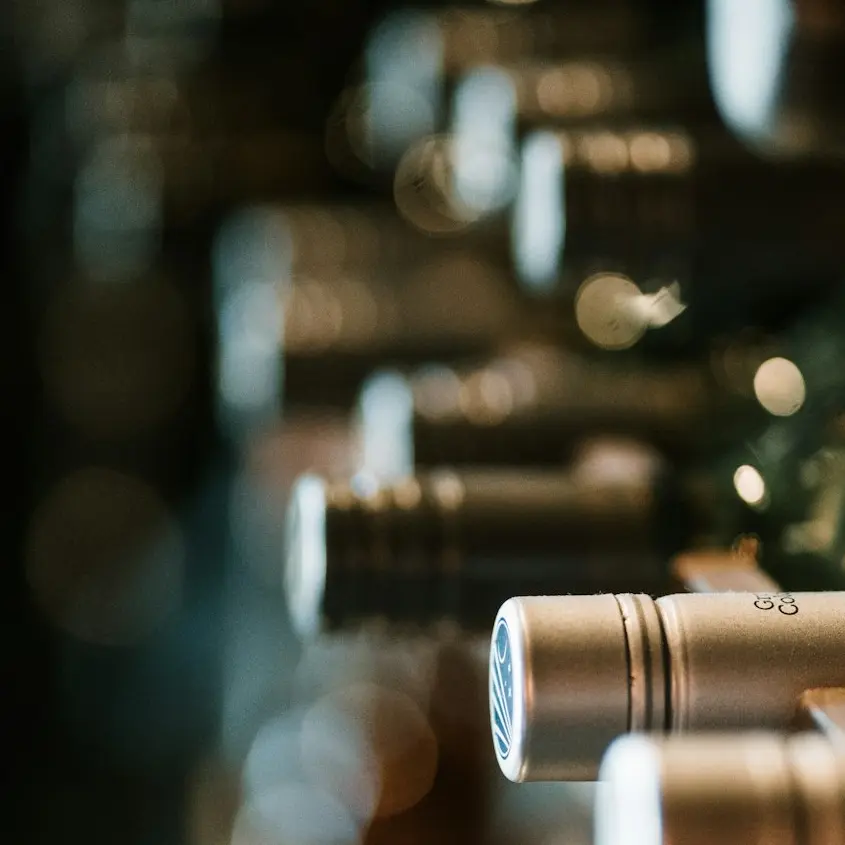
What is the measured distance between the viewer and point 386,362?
642 mm

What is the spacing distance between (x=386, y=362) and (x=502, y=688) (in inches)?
14.5

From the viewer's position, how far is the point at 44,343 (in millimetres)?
1192

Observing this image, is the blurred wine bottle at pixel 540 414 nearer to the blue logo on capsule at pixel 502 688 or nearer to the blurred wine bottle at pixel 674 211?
the blurred wine bottle at pixel 674 211

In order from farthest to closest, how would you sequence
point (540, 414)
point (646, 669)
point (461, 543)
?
point (540, 414)
point (461, 543)
point (646, 669)

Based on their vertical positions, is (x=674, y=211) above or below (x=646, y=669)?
above

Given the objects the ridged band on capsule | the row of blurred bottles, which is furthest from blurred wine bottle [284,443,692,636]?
the ridged band on capsule

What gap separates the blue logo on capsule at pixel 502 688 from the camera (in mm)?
278

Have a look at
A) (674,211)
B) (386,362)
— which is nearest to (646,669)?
(674,211)

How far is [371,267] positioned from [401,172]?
12cm

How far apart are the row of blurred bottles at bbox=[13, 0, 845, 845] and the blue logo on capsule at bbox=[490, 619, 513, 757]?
86 mm

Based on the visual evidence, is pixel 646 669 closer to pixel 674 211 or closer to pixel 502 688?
pixel 502 688

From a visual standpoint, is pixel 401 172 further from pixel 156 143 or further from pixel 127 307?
pixel 127 307

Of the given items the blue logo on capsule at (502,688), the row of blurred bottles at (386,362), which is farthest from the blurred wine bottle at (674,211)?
the blue logo on capsule at (502,688)

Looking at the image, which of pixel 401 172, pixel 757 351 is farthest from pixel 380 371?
pixel 401 172
